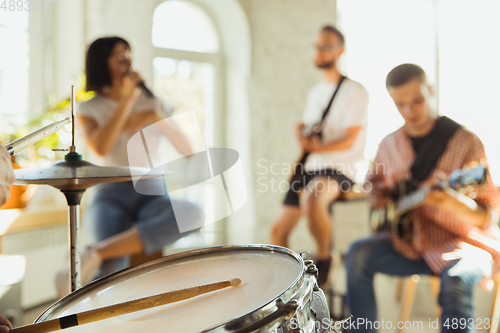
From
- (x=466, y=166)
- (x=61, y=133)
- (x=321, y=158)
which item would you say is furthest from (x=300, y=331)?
(x=61, y=133)

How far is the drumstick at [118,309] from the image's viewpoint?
0.39 metres

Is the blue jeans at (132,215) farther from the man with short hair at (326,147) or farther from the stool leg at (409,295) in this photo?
the stool leg at (409,295)

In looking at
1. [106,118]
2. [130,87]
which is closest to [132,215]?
[106,118]

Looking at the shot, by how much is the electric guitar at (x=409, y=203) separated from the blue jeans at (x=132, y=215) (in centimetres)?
72

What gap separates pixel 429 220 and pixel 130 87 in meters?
1.34

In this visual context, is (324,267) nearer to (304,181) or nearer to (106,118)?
(304,181)

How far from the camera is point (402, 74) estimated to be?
5.28 ft

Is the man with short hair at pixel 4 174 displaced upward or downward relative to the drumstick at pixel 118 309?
upward

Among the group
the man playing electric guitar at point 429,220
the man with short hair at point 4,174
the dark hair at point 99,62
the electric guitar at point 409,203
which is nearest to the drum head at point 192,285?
the man with short hair at point 4,174

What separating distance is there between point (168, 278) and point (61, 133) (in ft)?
4.74

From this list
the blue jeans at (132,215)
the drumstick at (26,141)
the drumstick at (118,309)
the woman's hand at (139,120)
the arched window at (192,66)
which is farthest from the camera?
the arched window at (192,66)

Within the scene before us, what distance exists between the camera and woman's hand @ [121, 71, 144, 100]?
1.62 m

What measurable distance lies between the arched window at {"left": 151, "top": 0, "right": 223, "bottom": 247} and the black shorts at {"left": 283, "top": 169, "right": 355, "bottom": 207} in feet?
1.41

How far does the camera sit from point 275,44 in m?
1.84
